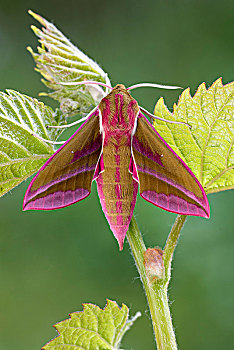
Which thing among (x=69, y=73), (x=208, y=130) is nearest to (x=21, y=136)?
(x=69, y=73)

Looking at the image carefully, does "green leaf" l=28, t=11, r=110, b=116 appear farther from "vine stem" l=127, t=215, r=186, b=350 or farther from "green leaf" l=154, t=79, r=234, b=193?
"vine stem" l=127, t=215, r=186, b=350

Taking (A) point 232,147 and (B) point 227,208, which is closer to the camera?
(A) point 232,147

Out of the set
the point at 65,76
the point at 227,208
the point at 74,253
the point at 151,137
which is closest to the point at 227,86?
the point at 151,137

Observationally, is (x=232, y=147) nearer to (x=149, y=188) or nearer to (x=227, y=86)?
(x=227, y=86)

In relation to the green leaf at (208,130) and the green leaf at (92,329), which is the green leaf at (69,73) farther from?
the green leaf at (92,329)

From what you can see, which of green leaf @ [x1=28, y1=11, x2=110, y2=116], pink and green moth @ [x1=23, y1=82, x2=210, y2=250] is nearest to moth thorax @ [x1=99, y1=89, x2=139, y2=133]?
pink and green moth @ [x1=23, y1=82, x2=210, y2=250]

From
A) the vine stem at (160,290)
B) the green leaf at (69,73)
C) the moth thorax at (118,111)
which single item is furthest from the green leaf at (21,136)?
the vine stem at (160,290)

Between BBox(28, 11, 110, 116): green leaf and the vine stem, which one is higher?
BBox(28, 11, 110, 116): green leaf

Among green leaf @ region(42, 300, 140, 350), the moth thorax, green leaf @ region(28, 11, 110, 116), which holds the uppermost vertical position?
green leaf @ region(28, 11, 110, 116)
